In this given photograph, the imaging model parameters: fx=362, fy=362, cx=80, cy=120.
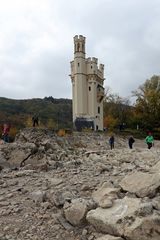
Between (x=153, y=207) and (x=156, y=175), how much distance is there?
48.1 inches

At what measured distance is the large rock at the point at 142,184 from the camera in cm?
736

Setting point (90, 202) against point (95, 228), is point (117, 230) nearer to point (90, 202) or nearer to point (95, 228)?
point (95, 228)

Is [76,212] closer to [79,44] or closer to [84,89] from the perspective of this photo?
[84,89]

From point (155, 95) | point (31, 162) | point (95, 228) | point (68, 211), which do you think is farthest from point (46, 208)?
point (155, 95)

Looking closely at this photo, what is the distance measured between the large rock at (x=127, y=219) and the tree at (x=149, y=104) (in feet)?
147

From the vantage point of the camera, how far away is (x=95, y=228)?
22.0ft

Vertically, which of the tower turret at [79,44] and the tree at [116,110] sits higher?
the tower turret at [79,44]

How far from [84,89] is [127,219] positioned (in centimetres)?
4838

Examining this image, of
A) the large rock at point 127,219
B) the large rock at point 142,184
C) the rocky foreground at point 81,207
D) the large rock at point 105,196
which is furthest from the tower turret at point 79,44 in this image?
the large rock at point 127,219

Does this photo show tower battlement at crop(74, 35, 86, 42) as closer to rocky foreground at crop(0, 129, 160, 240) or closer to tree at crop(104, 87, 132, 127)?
tree at crop(104, 87, 132, 127)

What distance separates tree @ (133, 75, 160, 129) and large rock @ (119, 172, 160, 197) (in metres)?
43.5

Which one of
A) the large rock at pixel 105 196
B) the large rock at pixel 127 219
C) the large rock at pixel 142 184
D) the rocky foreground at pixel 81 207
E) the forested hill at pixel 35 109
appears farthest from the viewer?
the forested hill at pixel 35 109

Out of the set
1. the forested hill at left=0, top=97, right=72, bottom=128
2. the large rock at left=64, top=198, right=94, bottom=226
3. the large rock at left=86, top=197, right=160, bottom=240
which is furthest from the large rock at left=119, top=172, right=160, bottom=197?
the forested hill at left=0, top=97, right=72, bottom=128

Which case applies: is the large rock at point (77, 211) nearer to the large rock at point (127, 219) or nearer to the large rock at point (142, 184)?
the large rock at point (127, 219)
